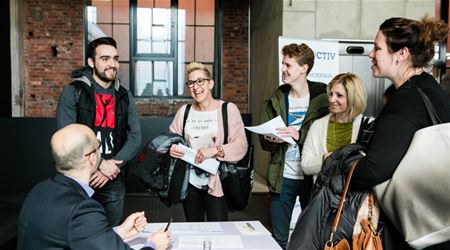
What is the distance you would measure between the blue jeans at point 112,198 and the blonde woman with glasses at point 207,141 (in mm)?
417

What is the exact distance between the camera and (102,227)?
1340mm

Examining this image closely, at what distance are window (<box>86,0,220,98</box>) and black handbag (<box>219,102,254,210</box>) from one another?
640 centimetres

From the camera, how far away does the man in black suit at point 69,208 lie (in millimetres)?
1298

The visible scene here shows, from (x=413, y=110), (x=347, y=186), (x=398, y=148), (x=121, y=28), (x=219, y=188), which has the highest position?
(x=121, y=28)

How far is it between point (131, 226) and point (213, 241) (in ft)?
1.11

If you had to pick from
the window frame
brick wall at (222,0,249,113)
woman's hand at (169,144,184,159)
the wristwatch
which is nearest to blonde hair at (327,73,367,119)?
the wristwatch

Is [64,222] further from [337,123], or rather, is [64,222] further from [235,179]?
[337,123]

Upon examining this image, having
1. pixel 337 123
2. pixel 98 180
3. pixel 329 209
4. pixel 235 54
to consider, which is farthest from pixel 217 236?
pixel 235 54

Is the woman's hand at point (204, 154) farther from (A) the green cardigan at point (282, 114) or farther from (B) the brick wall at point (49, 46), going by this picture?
(B) the brick wall at point (49, 46)

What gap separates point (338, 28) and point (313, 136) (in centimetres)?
307

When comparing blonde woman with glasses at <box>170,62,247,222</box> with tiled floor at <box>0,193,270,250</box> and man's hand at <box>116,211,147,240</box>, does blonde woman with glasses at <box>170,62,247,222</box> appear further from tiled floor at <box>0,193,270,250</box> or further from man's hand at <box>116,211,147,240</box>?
tiled floor at <box>0,193,270,250</box>

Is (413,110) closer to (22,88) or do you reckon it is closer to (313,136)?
(313,136)

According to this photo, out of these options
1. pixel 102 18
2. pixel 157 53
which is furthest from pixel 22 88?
pixel 157 53

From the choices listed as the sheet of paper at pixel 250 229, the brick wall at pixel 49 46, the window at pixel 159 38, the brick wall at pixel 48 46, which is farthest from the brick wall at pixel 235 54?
the sheet of paper at pixel 250 229
